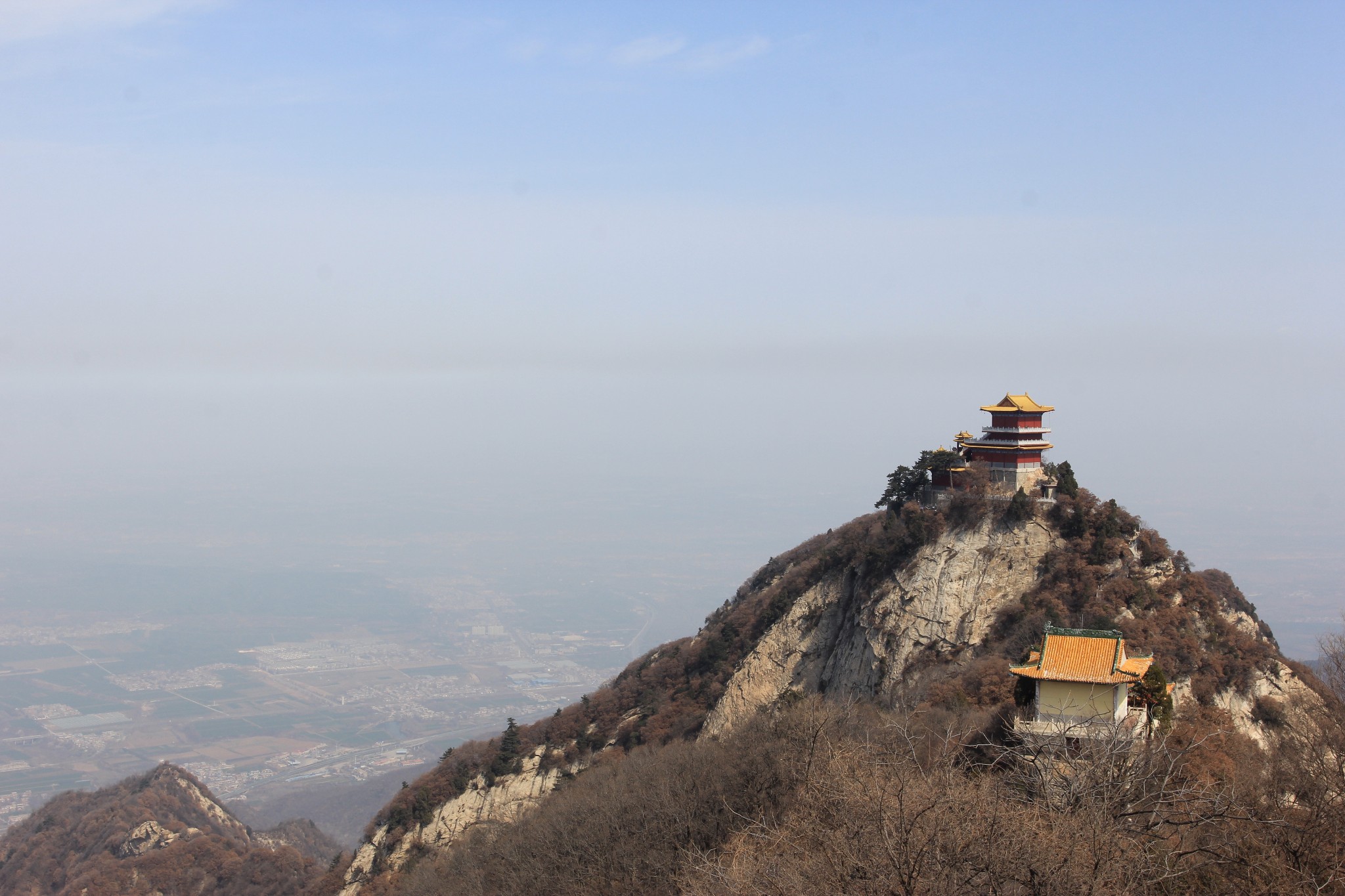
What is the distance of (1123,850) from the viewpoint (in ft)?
44.7

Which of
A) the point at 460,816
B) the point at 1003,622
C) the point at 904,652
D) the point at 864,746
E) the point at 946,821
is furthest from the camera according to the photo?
the point at 460,816

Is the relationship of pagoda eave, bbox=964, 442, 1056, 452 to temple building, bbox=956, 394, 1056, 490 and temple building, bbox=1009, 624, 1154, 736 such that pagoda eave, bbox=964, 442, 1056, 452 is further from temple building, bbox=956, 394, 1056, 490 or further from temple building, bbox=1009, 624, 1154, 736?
temple building, bbox=1009, 624, 1154, 736

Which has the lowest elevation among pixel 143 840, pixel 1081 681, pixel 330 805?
pixel 330 805

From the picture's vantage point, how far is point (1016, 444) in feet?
127

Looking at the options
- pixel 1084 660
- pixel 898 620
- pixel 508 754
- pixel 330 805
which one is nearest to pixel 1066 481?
pixel 898 620

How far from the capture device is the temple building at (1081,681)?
75.6ft

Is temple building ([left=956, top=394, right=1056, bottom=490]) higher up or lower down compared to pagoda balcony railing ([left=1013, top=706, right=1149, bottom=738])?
higher up

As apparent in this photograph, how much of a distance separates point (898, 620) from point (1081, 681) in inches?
557

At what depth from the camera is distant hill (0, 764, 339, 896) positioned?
56688 millimetres

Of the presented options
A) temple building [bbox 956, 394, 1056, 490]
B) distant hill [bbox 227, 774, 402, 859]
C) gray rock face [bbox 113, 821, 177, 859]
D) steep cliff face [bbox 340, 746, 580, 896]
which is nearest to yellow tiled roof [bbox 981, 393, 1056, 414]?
temple building [bbox 956, 394, 1056, 490]

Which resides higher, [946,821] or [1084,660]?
[1084,660]

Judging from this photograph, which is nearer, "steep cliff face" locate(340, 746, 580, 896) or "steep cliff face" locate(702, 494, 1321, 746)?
"steep cliff face" locate(702, 494, 1321, 746)

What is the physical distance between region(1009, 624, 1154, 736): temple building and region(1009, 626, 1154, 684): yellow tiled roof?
15 mm

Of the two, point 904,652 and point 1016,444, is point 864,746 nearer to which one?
point 904,652
